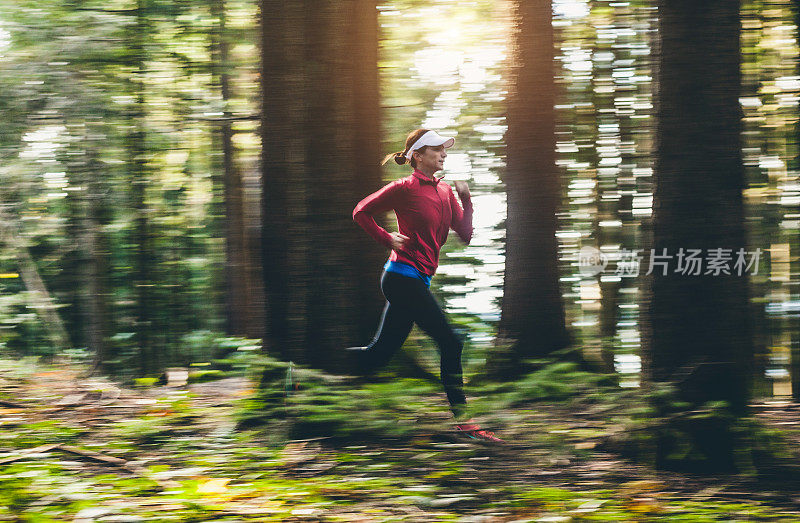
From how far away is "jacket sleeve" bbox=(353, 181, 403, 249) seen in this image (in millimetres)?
5324

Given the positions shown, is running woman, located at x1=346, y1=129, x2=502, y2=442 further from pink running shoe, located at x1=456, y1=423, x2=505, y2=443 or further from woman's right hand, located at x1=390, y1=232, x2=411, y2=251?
pink running shoe, located at x1=456, y1=423, x2=505, y2=443

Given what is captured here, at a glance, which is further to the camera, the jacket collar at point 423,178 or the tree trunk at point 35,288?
the tree trunk at point 35,288

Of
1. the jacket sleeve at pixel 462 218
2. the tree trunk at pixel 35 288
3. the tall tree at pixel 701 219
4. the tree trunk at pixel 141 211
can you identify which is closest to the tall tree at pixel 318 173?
the jacket sleeve at pixel 462 218

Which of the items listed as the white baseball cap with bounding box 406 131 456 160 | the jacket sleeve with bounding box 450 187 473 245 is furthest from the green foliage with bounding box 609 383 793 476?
the white baseball cap with bounding box 406 131 456 160

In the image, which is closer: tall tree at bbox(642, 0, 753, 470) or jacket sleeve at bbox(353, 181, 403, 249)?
tall tree at bbox(642, 0, 753, 470)

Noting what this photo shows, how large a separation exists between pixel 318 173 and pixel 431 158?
86cm

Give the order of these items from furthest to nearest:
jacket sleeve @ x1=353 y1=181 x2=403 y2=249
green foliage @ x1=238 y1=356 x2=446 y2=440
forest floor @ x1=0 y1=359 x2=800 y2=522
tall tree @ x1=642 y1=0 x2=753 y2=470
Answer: jacket sleeve @ x1=353 y1=181 x2=403 y2=249
green foliage @ x1=238 y1=356 x2=446 y2=440
tall tree @ x1=642 y1=0 x2=753 y2=470
forest floor @ x1=0 y1=359 x2=800 y2=522

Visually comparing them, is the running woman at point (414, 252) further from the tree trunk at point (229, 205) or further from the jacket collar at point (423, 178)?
the tree trunk at point (229, 205)

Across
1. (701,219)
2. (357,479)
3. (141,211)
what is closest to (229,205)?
(141,211)

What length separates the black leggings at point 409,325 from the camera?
5.36m

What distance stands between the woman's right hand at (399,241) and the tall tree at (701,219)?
5.52 feet

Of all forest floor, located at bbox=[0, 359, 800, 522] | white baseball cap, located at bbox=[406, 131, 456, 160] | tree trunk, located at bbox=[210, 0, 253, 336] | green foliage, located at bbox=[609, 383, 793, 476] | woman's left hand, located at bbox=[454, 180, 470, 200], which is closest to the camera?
forest floor, located at bbox=[0, 359, 800, 522]

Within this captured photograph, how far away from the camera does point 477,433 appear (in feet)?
16.8

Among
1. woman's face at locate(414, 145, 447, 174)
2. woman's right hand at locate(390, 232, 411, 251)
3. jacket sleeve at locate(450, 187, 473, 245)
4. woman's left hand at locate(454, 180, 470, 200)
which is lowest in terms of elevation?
woman's right hand at locate(390, 232, 411, 251)
